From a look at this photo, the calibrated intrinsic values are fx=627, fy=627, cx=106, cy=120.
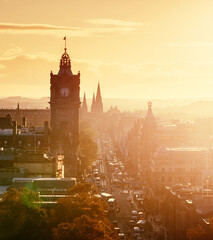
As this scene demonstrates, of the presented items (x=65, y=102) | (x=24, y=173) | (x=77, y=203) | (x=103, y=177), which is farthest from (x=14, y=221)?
(x=103, y=177)

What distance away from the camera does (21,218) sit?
6925 cm

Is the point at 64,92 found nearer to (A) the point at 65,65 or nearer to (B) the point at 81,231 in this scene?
(A) the point at 65,65

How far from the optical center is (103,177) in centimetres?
16162

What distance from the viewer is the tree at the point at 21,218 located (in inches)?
2712

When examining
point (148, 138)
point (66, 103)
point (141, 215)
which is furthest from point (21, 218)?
point (148, 138)

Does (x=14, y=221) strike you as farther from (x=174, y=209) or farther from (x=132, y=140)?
(x=132, y=140)

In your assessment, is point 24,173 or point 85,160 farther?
point 85,160

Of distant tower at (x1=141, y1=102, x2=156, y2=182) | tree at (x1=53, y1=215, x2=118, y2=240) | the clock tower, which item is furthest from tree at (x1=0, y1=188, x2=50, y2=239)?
distant tower at (x1=141, y1=102, x2=156, y2=182)

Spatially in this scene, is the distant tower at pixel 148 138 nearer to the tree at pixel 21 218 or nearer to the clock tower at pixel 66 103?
the clock tower at pixel 66 103

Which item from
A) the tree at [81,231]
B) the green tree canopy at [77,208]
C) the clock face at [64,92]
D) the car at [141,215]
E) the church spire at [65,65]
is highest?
the church spire at [65,65]

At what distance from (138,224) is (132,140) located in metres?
91.8

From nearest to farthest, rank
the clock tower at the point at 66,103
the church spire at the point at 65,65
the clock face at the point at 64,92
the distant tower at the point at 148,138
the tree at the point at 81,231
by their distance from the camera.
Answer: the tree at the point at 81,231 < the clock tower at the point at 66,103 < the clock face at the point at 64,92 < the church spire at the point at 65,65 < the distant tower at the point at 148,138

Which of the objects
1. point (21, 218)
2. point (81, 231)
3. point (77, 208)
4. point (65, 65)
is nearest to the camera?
point (81, 231)

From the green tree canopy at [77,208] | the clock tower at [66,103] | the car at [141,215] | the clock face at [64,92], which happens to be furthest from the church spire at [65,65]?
the green tree canopy at [77,208]
